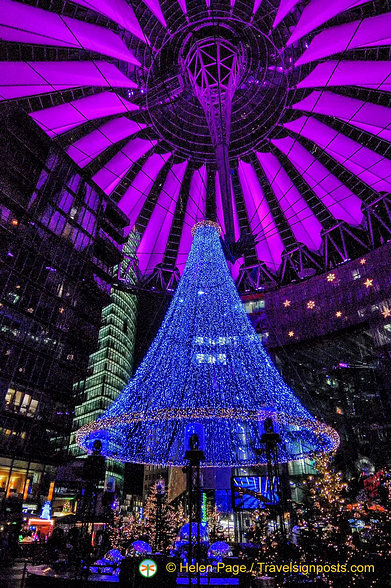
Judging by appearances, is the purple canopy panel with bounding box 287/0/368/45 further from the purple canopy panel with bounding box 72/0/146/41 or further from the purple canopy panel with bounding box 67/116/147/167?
the purple canopy panel with bounding box 67/116/147/167

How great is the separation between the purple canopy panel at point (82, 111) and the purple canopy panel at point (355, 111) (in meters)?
7.69

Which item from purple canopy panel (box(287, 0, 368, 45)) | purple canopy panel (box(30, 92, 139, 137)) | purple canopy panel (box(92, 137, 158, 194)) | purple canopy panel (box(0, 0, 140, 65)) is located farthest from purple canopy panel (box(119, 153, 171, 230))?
purple canopy panel (box(287, 0, 368, 45))

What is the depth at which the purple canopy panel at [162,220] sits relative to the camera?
21173 mm

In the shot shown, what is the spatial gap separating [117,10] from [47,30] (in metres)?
2.43

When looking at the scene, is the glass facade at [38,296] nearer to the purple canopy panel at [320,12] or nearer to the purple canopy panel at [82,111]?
the purple canopy panel at [82,111]

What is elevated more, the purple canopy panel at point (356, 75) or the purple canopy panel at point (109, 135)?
the purple canopy panel at point (109, 135)

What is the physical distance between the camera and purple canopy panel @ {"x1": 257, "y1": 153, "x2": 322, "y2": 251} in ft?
67.3

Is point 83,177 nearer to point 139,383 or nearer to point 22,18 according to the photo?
point 22,18

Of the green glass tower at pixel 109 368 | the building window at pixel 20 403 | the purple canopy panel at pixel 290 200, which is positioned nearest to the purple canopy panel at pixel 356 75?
the purple canopy panel at pixel 290 200

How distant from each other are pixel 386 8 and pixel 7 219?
21.7m

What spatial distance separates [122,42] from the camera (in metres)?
15.9

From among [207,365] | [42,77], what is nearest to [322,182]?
[207,365]

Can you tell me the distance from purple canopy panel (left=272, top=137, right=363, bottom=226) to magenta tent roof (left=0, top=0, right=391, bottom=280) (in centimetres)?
8

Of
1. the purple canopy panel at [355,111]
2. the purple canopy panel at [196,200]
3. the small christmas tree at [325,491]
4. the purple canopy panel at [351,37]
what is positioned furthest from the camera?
the purple canopy panel at [196,200]
